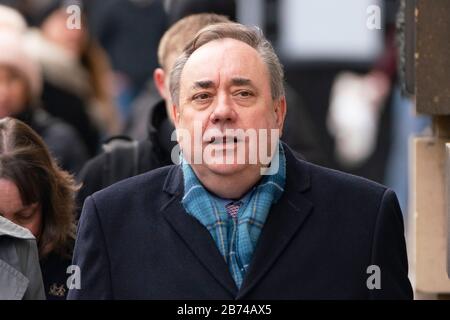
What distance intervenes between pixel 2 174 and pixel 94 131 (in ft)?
16.8

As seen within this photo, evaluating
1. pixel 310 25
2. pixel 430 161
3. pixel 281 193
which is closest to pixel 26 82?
pixel 430 161

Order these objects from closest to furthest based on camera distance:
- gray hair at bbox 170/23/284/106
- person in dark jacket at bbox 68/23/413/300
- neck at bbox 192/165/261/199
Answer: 1. person in dark jacket at bbox 68/23/413/300
2. neck at bbox 192/165/261/199
3. gray hair at bbox 170/23/284/106

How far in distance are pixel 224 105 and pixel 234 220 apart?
1.18 ft

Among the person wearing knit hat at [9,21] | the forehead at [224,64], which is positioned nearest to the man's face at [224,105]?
the forehead at [224,64]

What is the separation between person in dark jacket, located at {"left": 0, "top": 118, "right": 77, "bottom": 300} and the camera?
579 cm

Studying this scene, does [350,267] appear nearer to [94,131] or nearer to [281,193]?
[281,193]

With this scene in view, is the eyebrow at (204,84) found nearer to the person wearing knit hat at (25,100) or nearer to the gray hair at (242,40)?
the gray hair at (242,40)

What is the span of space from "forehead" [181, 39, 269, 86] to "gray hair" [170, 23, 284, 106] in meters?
0.03

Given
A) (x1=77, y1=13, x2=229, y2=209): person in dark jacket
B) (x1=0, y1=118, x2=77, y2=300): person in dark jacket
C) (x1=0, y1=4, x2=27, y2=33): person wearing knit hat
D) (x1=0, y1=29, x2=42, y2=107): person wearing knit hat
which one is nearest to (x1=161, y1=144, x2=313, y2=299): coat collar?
(x1=0, y1=118, x2=77, y2=300): person in dark jacket

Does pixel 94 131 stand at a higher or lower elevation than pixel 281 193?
lower

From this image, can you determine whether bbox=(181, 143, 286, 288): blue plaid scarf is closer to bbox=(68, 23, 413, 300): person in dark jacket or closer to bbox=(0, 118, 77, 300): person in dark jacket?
bbox=(68, 23, 413, 300): person in dark jacket

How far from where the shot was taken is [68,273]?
5.81 m

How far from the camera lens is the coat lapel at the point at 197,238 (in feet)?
17.0

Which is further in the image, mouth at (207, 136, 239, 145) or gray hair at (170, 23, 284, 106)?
gray hair at (170, 23, 284, 106)
